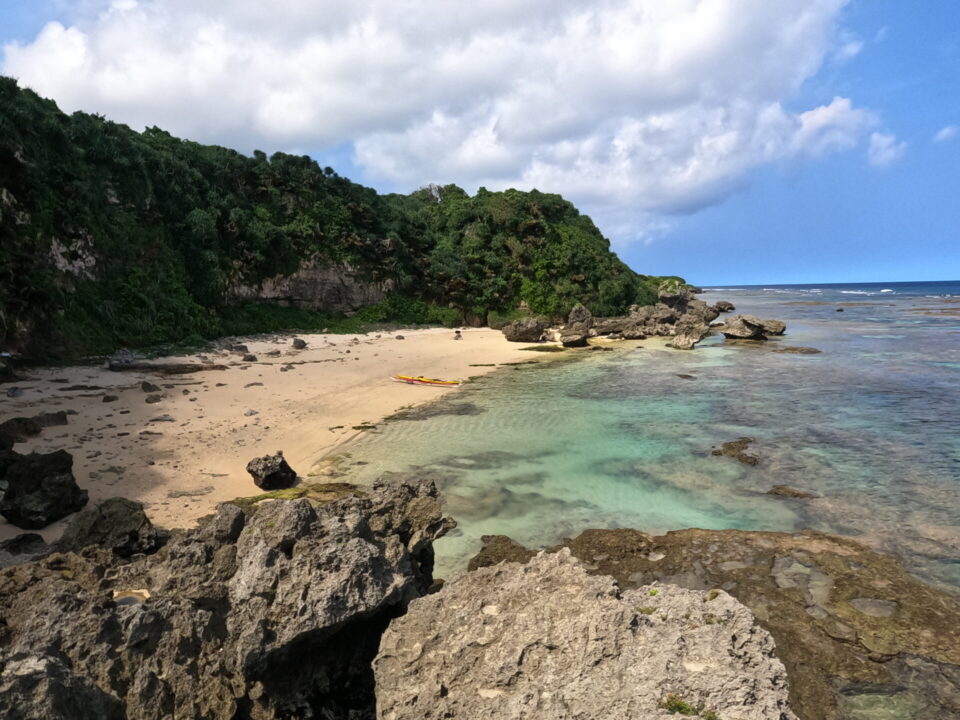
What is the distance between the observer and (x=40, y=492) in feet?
24.3

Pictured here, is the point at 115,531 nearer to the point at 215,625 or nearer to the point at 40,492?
the point at 40,492

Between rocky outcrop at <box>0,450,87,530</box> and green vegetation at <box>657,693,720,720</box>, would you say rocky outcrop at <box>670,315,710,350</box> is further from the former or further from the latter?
green vegetation at <box>657,693,720,720</box>

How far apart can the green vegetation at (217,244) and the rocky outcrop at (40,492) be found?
1269 centimetres

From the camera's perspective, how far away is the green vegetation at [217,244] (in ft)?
64.3

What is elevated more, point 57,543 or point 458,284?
point 458,284

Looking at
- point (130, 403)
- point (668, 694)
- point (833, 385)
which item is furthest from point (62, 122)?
point (833, 385)

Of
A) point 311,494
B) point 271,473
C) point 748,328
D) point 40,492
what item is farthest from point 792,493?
point 748,328

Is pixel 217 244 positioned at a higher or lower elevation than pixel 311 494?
higher

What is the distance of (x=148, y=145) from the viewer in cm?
2842

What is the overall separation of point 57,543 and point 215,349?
18836mm

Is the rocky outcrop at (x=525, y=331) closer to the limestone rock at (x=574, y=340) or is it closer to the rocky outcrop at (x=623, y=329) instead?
the rocky outcrop at (x=623, y=329)

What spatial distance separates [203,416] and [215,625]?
10.6 metres

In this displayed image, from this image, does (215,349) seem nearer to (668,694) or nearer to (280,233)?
(280,233)

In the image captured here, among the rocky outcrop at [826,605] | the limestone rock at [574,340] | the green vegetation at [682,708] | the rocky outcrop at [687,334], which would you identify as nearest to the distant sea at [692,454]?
the rocky outcrop at [826,605]
